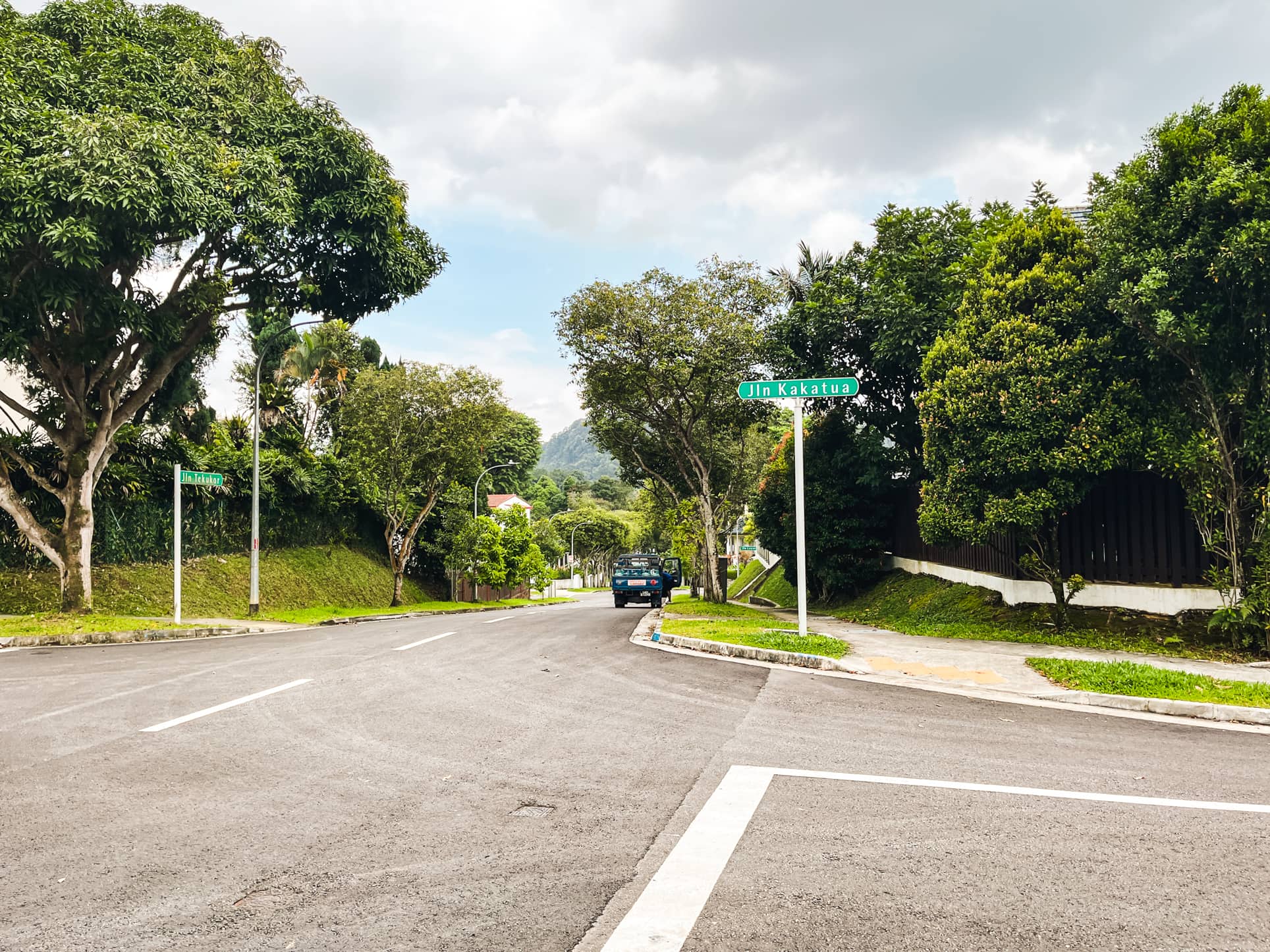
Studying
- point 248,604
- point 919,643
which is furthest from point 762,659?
point 248,604

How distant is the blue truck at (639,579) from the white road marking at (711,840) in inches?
1025

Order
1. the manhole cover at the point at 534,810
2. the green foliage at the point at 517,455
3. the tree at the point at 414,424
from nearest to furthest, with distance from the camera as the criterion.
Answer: the manhole cover at the point at 534,810 < the tree at the point at 414,424 < the green foliage at the point at 517,455

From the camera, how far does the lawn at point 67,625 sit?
15172 millimetres

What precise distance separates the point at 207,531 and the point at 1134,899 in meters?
27.1

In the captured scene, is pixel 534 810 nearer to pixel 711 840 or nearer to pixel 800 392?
pixel 711 840

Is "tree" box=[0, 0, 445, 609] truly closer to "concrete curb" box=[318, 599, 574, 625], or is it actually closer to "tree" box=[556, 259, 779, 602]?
"tree" box=[556, 259, 779, 602]

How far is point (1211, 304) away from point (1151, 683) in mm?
5193

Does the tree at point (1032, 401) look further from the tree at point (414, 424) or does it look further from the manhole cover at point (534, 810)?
the tree at point (414, 424)

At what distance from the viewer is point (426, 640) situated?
14.0 metres

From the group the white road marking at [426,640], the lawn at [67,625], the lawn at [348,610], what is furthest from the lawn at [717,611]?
the lawn at [67,625]

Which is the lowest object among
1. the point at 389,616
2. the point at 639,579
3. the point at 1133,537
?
the point at 389,616

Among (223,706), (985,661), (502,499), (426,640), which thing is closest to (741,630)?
(985,661)

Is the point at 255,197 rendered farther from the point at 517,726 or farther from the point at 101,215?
the point at 517,726

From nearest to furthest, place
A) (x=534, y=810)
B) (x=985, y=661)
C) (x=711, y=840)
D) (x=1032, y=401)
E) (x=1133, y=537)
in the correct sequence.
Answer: (x=711, y=840), (x=534, y=810), (x=985, y=661), (x=1032, y=401), (x=1133, y=537)
